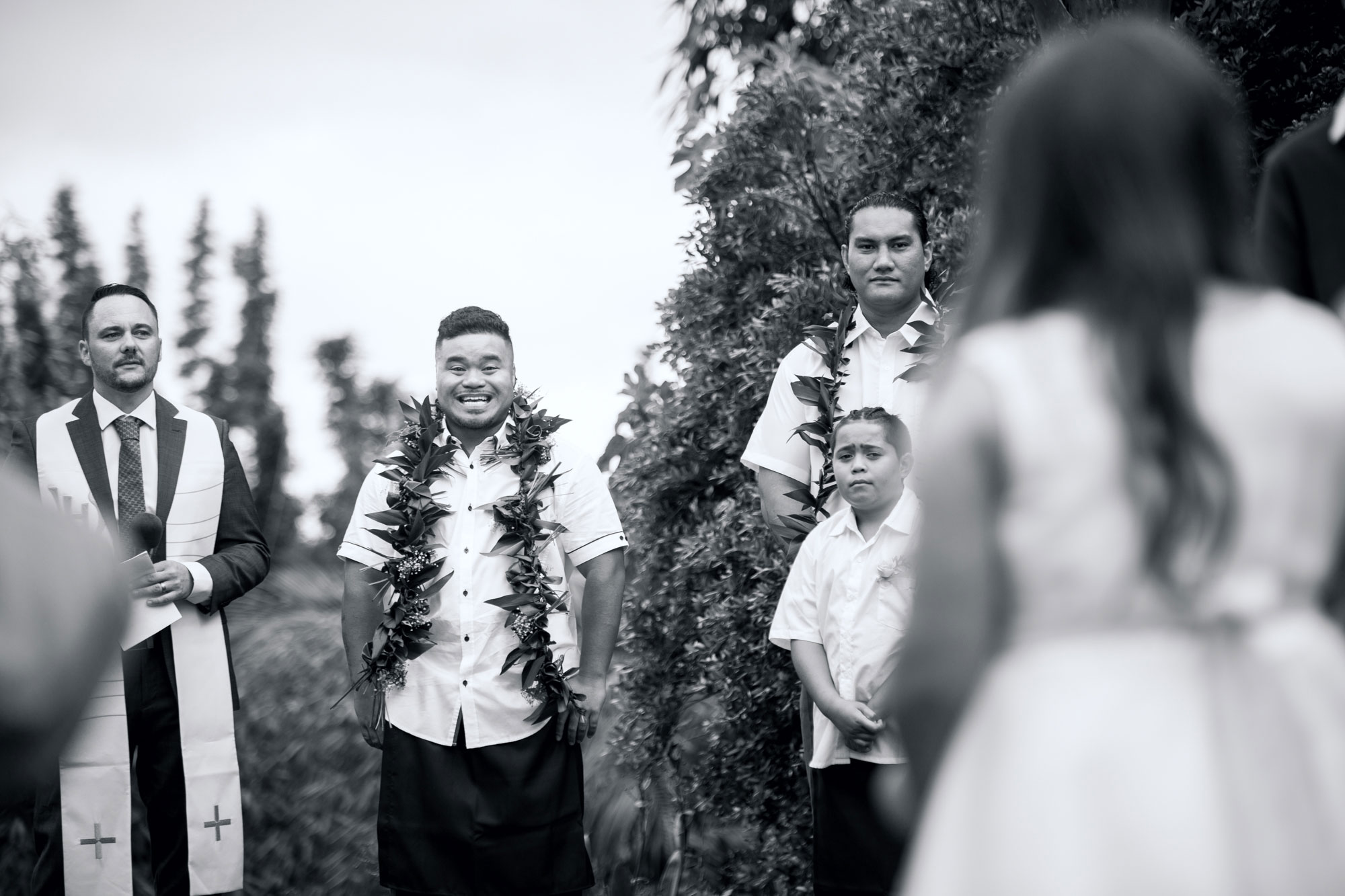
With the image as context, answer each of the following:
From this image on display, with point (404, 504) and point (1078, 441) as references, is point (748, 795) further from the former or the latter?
point (1078, 441)

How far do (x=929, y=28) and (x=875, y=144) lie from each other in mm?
579

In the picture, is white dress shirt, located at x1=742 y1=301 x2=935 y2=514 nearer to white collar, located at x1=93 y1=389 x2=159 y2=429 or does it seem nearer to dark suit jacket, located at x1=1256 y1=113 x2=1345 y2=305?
dark suit jacket, located at x1=1256 y1=113 x2=1345 y2=305

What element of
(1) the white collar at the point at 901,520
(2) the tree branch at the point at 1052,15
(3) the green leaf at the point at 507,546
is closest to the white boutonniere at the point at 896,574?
(1) the white collar at the point at 901,520

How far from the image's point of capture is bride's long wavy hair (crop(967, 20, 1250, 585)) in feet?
5.27

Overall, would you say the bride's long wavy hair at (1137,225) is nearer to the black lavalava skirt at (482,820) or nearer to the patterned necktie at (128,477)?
the black lavalava skirt at (482,820)

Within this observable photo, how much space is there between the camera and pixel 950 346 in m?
1.80

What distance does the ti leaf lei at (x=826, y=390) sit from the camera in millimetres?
4625

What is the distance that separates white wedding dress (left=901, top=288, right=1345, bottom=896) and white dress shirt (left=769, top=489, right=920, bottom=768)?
7.63 feet

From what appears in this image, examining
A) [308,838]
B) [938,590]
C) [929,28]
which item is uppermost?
[929,28]

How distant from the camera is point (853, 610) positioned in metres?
4.16

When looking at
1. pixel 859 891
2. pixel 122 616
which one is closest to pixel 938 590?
pixel 122 616

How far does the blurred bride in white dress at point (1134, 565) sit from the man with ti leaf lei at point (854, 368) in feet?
9.28

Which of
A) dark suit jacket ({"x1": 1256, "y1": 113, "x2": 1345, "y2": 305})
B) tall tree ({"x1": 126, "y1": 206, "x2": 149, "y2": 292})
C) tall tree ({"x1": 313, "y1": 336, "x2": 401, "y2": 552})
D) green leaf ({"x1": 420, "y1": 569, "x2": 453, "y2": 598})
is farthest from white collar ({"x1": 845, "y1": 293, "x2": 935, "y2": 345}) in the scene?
tall tree ({"x1": 313, "y1": 336, "x2": 401, "y2": 552})

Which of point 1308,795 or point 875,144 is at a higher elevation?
point 875,144
